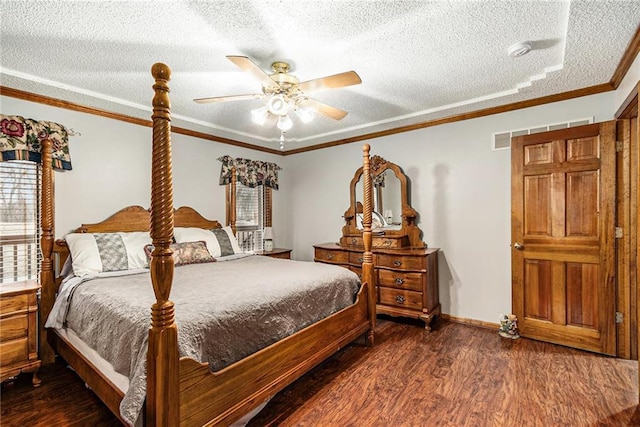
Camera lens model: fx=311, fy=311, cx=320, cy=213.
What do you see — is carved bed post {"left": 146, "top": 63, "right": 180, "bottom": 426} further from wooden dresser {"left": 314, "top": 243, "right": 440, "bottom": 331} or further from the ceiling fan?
wooden dresser {"left": 314, "top": 243, "right": 440, "bottom": 331}

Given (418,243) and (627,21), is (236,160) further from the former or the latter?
(627,21)

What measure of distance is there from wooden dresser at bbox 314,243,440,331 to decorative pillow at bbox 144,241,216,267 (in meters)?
1.81

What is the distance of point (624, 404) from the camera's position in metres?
2.04

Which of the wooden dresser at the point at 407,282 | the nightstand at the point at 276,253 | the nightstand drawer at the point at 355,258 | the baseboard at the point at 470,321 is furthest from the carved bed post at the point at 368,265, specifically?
the nightstand at the point at 276,253

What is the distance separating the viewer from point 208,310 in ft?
5.76

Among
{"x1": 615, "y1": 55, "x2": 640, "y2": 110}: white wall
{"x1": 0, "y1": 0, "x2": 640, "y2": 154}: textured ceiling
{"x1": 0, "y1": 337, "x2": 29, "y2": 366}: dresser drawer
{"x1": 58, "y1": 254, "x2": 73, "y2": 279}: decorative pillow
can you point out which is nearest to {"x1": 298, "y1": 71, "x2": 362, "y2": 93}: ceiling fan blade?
{"x1": 0, "y1": 0, "x2": 640, "y2": 154}: textured ceiling

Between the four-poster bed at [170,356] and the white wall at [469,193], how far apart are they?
175 centimetres

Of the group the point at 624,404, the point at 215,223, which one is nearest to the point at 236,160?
the point at 215,223

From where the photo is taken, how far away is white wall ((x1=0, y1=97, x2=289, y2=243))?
3020 millimetres

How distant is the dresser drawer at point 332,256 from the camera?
405 cm

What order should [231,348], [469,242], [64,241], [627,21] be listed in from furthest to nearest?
1. [469,242]
2. [64,241]
3. [627,21]
4. [231,348]

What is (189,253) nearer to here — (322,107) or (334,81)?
(322,107)

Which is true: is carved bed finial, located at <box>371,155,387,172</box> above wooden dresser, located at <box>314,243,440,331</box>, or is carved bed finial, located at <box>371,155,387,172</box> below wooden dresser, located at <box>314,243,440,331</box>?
above

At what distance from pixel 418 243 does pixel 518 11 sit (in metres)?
2.56
